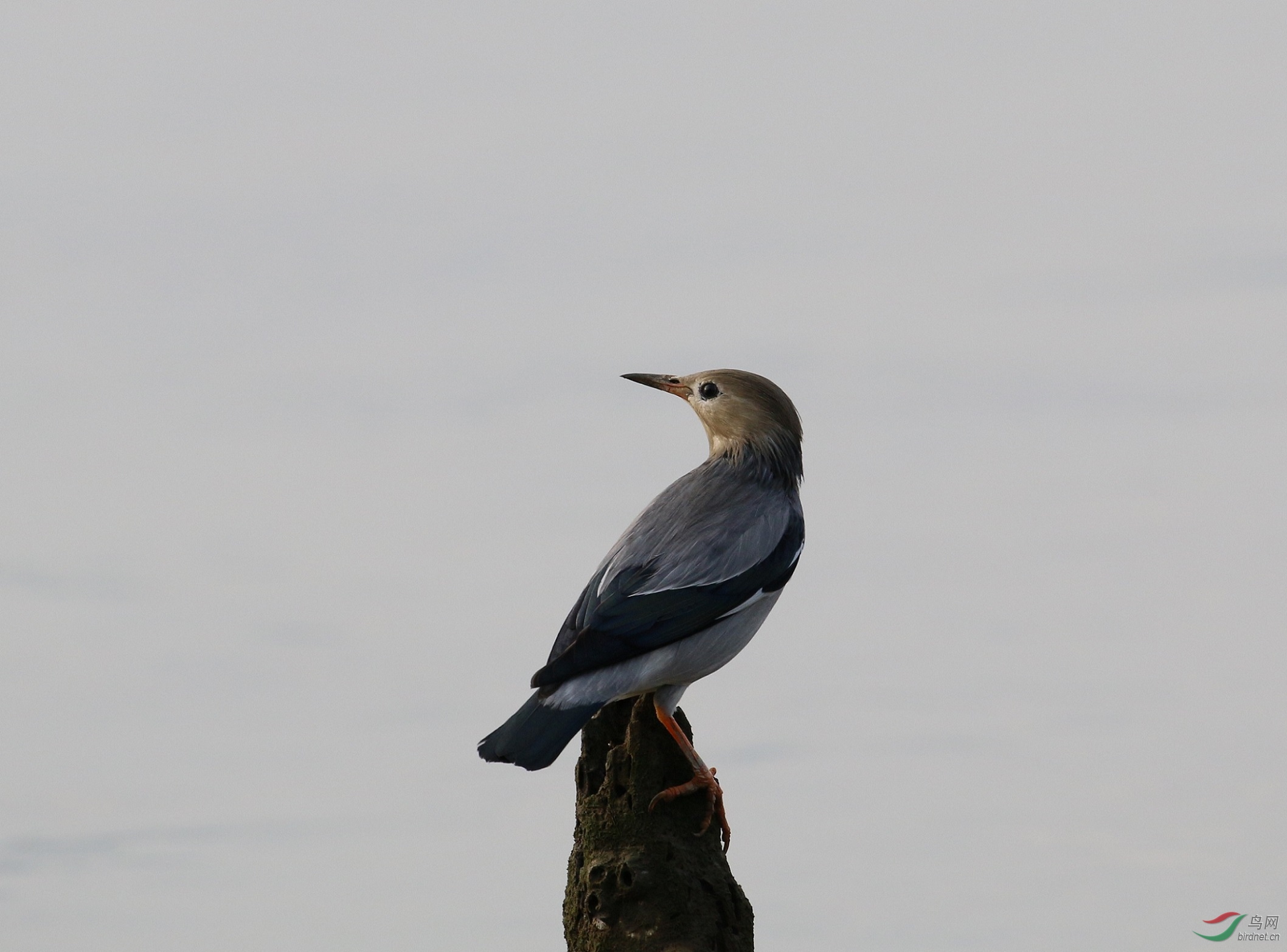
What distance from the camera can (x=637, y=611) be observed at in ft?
33.3

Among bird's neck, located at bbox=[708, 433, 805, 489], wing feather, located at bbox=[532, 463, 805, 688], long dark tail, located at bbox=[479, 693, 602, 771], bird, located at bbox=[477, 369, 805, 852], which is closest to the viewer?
long dark tail, located at bbox=[479, 693, 602, 771]

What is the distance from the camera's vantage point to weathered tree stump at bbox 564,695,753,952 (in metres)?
10.1

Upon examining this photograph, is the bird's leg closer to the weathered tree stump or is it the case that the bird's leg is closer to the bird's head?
the weathered tree stump

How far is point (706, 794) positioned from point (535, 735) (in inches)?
58.6

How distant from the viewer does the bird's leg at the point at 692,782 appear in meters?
10.2

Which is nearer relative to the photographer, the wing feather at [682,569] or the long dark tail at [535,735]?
the long dark tail at [535,735]

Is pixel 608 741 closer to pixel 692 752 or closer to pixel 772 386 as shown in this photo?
pixel 692 752

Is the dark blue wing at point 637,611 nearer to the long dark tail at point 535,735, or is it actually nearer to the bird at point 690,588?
the bird at point 690,588

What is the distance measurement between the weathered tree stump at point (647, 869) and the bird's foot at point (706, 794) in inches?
2.0

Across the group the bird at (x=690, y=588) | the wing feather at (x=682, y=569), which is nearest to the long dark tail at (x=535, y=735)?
the bird at (x=690, y=588)

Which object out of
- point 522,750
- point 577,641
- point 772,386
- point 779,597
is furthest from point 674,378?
point 522,750

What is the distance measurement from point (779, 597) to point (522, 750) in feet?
8.00

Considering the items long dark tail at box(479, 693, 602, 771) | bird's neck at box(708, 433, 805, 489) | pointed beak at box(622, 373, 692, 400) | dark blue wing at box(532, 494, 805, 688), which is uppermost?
pointed beak at box(622, 373, 692, 400)

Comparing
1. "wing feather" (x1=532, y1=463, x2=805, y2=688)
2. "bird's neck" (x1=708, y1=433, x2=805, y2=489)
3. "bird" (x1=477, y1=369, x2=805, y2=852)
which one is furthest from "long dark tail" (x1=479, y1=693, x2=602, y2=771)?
"bird's neck" (x1=708, y1=433, x2=805, y2=489)
